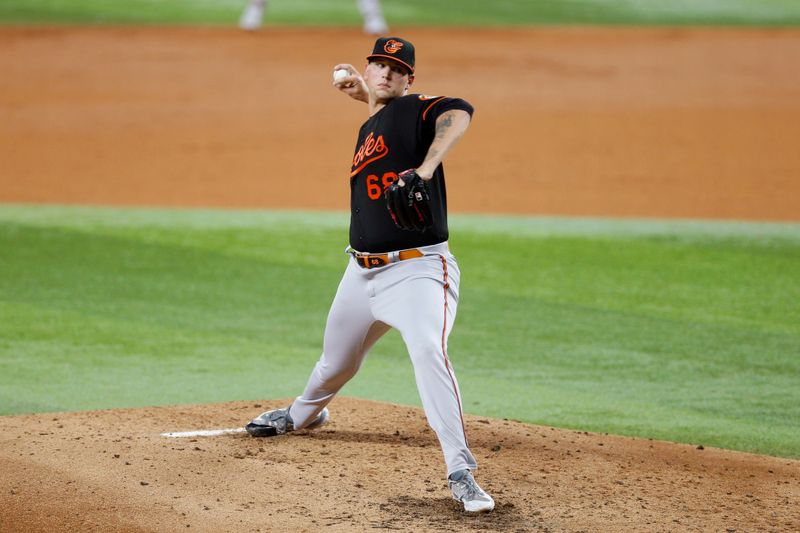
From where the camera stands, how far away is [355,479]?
4906mm

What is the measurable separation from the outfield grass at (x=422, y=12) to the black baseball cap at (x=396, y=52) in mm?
19757

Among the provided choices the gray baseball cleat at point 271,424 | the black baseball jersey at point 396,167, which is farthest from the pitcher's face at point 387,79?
the gray baseball cleat at point 271,424

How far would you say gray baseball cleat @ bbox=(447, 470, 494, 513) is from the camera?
4469 mm

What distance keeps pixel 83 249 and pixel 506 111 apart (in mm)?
9078

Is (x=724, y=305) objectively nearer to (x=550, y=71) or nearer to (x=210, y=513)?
(x=210, y=513)

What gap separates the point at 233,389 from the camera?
21.9 ft

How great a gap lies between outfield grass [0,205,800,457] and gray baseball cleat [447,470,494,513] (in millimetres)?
1690

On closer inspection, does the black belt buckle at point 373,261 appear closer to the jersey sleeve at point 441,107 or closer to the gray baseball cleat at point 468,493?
the jersey sleeve at point 441,107

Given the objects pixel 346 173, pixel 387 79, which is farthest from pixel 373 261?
pixel 346 173

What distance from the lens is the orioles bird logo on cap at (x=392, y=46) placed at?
486 centimetres

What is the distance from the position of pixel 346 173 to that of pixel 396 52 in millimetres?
9880

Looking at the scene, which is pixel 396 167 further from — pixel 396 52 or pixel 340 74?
pixel 340 74

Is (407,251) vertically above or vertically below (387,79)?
below

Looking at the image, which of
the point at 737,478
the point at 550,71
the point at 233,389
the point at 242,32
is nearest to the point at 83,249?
the point at 233,389
